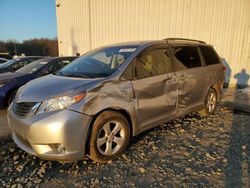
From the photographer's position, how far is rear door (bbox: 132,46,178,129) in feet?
11.4

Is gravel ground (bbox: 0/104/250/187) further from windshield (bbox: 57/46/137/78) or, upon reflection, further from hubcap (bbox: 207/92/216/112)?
windshield (bbox: 57/46/137/78)

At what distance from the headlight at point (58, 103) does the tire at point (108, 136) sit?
15.4 inches

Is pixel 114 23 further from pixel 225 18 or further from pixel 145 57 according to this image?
pixel 145 57

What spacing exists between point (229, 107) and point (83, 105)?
15.7 ft

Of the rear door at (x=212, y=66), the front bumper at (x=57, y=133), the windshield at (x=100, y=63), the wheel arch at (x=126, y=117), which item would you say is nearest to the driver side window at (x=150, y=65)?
the windshield at (x=100, y=63)

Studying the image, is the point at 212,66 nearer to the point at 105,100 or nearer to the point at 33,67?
the point at 105,100

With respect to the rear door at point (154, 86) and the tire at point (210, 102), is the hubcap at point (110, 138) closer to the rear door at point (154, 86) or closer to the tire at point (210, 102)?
the rear door at point (154, 86)

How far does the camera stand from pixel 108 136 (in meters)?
3.13

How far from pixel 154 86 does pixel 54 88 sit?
1.52m

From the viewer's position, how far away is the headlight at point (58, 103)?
2.78m

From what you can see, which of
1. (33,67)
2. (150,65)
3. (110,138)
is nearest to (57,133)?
(110,138)

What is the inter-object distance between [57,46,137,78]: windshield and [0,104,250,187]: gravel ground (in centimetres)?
127

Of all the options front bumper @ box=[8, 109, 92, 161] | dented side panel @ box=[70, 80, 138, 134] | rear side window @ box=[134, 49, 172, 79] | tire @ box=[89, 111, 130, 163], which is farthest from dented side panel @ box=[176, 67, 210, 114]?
front bumper @ box=[8, 109, 92, 161]

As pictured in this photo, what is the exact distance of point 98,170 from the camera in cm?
297
